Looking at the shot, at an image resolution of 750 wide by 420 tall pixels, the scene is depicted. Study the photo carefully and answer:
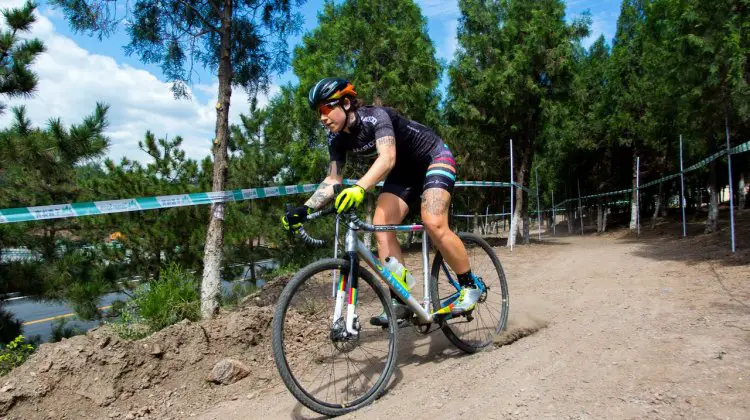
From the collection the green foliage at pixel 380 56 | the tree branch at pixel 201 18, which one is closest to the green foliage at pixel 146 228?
the tree branch at pixel 201 18

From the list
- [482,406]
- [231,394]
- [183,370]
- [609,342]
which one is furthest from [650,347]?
[183,370]

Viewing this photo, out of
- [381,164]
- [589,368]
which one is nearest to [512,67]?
[381,164]

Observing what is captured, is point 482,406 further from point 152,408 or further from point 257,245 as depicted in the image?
point 257,245

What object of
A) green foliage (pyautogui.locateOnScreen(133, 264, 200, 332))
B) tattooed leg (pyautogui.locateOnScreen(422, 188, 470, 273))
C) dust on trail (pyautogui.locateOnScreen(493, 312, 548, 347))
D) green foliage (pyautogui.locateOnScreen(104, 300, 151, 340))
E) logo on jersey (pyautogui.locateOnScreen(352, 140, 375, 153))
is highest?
logo on jersey (pyautogui.locateOnScreen(352, 140, 375, 153))

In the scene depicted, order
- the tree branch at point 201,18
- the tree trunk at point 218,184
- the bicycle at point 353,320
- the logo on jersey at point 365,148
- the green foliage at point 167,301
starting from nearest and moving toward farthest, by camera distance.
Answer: the bicycle at point 353,320 < the logo on jersey at point 365,148 < the green foliage at point 167,301 < the tree trunk at point 218,184 < the tree branch at point 201,18

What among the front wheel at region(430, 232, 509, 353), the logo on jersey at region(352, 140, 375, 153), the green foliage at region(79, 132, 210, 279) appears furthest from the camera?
the green foliage at region(79, 132, 210, 279)

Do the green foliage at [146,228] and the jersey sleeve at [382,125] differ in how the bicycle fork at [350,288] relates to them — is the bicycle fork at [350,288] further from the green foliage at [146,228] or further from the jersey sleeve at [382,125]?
the green foliage at [146,228]

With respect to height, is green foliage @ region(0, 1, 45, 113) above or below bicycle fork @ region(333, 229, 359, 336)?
above

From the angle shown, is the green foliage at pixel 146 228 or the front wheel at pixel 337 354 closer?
the front wheel at pixel 337 354

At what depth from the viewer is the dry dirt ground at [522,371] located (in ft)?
8.20

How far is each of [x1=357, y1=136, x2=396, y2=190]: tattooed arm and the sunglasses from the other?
403mm

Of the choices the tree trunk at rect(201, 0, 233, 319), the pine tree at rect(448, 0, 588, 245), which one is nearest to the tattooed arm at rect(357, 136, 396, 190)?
the tree trunk at rect(201, 0, 233, 319)

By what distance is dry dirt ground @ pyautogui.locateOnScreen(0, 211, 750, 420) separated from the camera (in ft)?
8.20

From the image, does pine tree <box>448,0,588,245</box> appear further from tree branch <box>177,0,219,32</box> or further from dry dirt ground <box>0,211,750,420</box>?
tree branch <box>177,0,219,32</box>
